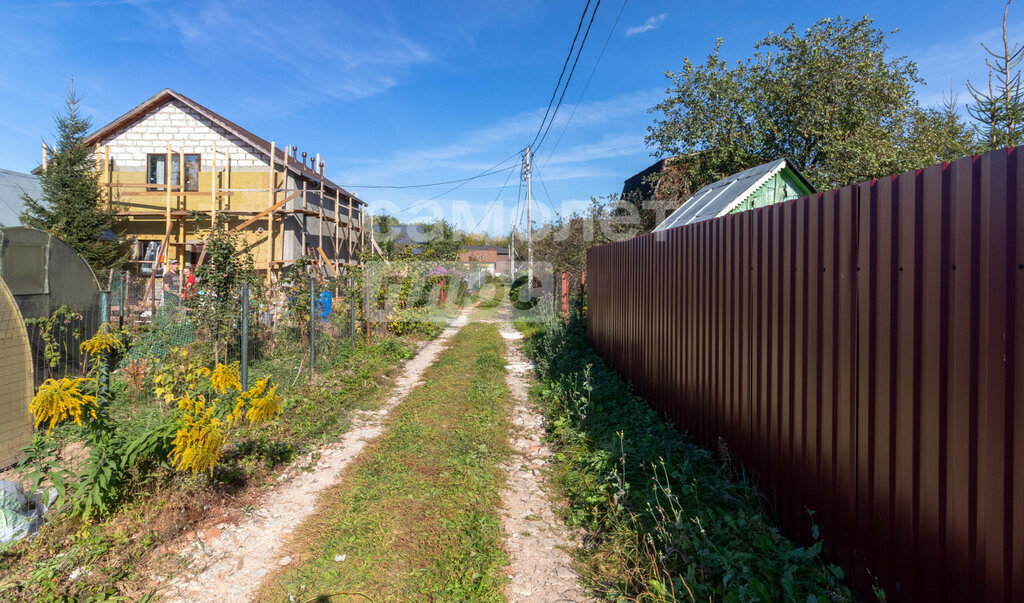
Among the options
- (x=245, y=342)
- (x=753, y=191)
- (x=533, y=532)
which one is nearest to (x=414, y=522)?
(x=533, y=532)

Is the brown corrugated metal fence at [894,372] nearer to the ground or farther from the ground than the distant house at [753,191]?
nearer to the ground

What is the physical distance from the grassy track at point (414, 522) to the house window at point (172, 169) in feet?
47.4

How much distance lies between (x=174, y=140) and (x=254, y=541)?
1749 cm

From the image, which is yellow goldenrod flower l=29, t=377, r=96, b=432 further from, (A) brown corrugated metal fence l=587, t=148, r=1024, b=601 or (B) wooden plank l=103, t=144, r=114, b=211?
(B) wooden plank l=103, t=144, r=114, b=211

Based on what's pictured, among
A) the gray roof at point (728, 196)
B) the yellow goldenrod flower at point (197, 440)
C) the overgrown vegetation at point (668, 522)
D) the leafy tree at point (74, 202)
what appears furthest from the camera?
the leafy tree at point (74, 202)

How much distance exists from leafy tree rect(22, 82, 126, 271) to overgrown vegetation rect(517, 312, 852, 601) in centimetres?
1580

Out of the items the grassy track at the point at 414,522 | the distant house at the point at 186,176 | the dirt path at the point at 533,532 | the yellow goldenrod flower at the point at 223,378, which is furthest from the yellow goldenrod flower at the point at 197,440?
the distant house at the point at 186,176

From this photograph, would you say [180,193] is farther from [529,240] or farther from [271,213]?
[529,240]

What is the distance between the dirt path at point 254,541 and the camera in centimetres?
283

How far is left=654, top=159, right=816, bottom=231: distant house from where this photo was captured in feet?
32.9

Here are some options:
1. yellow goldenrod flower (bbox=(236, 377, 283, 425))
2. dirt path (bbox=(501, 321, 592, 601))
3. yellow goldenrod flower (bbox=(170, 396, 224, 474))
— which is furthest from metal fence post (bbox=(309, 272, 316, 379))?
yellow goldenrod flower (bbox=(170, 396, 224, 474))

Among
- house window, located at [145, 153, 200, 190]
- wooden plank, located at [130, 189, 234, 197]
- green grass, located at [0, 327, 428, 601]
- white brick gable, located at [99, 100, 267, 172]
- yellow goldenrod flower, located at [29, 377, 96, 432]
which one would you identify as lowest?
green grass, located at [0, 327, 428, 601]

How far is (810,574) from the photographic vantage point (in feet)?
7.96

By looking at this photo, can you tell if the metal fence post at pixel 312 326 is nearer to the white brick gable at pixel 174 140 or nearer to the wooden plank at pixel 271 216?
the wooden plank at pixel 271 216
